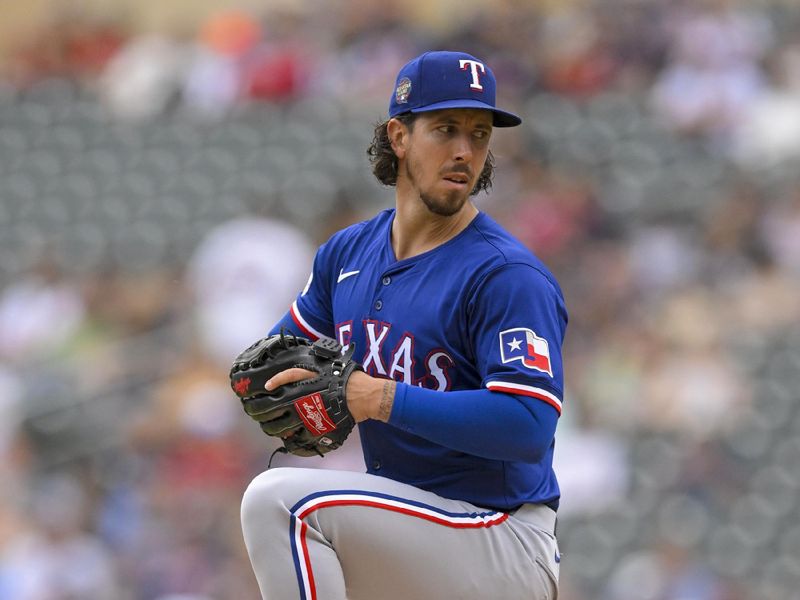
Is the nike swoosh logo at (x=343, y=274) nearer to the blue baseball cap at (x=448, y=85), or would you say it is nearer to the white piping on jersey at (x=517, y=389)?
the blue baseball cap at (x=448, y=85)

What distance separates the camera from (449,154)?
319 cm

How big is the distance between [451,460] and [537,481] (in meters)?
0.22

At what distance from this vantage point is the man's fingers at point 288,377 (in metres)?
3.03

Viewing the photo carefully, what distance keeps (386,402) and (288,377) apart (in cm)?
23

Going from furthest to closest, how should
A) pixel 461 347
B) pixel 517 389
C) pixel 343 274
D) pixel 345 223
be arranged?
pixel 345 223 → pixel 343 274 → pixel 461 347 → pixel 517 389

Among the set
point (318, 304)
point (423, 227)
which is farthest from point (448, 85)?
point (318, 304)

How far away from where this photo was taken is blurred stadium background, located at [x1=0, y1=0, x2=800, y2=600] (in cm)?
715

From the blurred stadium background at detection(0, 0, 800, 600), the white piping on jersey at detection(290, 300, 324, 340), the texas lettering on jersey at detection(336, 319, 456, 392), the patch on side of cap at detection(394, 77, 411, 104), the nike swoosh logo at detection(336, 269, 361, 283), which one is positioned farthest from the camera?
the blurred stadium background at detection(0, 0, 800, 600)

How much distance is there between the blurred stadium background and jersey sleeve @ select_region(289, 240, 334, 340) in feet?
11.8

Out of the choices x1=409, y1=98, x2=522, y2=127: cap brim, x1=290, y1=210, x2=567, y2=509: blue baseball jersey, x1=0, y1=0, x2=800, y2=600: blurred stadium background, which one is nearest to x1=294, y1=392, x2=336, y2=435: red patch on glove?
x1=290, y1=210, x2=567, y2=509: blue baseball jersey

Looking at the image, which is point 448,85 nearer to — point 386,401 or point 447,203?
point 447,203

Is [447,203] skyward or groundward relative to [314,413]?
skyward

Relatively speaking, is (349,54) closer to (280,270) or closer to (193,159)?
(193,159)

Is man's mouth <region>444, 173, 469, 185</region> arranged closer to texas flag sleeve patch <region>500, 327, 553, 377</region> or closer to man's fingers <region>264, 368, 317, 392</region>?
texas flag sleeve patch <region>500, 327, 553, 377</region>
